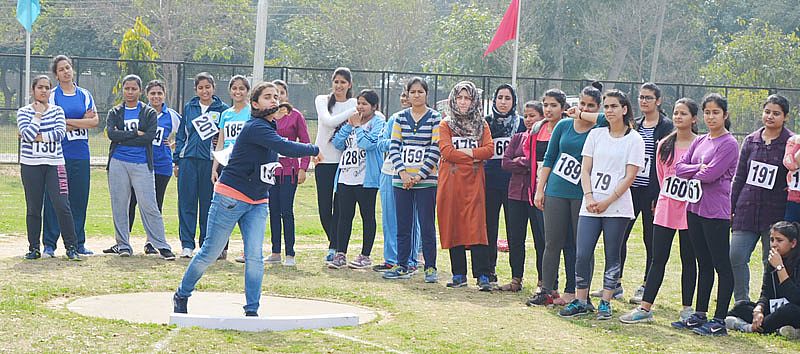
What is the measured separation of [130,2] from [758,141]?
43564 millimetres

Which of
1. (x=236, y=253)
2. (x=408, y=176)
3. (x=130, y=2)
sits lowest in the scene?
(x=236, y=253)

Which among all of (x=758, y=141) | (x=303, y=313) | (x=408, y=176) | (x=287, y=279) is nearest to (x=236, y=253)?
(x=287, y=279)

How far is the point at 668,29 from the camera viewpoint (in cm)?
5038

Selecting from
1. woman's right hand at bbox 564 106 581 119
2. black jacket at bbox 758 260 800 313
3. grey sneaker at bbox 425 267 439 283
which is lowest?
grey sneaker at bbox 425 267 439 283

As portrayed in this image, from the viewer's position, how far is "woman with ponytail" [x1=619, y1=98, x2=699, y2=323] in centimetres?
900

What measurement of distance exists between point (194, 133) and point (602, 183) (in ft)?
16.1

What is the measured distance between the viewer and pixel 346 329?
26.9 ft

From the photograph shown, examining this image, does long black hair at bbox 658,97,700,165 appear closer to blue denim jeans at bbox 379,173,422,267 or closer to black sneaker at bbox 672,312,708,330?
black sneaker at bbox 672,312,708,330

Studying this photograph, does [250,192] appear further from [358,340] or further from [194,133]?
[194,133]

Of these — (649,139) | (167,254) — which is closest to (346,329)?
(649,139)

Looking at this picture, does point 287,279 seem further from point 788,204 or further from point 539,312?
point 788,204

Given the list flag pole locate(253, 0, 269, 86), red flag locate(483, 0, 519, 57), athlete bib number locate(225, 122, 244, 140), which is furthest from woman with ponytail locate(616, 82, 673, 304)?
red flag locate(483, 0, 519, 57)

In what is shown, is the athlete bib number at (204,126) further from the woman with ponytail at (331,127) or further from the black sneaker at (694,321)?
the black sneaker at (694,321)

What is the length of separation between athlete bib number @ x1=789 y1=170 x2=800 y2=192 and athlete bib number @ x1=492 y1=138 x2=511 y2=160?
9.25 feet
